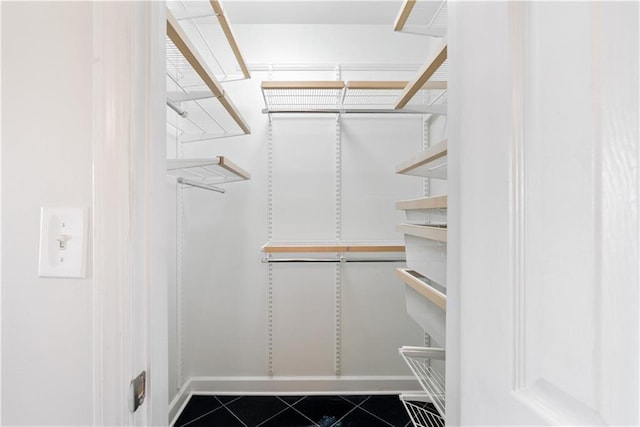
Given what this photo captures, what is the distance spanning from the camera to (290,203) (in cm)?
195

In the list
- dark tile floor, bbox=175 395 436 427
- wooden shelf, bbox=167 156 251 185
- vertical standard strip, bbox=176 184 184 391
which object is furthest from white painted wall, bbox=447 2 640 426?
vertical standard strip, bbox=176 184 184 391

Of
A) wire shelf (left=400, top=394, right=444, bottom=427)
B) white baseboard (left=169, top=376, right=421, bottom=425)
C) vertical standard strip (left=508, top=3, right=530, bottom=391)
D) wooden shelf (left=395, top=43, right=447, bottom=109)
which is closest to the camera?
vertical standard strip (left=508, top=3, right=530, bottom=391)

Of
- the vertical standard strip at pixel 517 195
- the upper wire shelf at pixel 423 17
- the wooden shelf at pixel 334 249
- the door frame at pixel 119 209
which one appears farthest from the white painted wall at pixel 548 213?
the wooden shelf at pixel 334 249

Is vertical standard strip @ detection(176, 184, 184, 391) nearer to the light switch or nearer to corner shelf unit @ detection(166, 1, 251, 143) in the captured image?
corner shelf unit @ detection(166, 1, 251, 143)

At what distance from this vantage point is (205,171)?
1.70 metres

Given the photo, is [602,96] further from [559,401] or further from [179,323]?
[179,323]

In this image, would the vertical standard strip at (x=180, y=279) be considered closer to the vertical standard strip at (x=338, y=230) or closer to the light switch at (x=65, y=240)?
the vertical standard strip at (x=338, y=230)

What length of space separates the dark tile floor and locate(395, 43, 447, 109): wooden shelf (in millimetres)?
1573

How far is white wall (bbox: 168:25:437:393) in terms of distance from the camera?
6.33 feet

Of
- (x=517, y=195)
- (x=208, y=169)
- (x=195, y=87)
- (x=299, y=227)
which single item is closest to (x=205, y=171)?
(x=208, y=169)

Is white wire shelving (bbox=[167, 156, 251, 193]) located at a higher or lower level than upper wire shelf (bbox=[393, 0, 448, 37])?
lower

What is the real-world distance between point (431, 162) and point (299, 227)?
3.77ft

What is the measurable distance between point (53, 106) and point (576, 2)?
652mm

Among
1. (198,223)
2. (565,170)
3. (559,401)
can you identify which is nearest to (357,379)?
(198,223)
